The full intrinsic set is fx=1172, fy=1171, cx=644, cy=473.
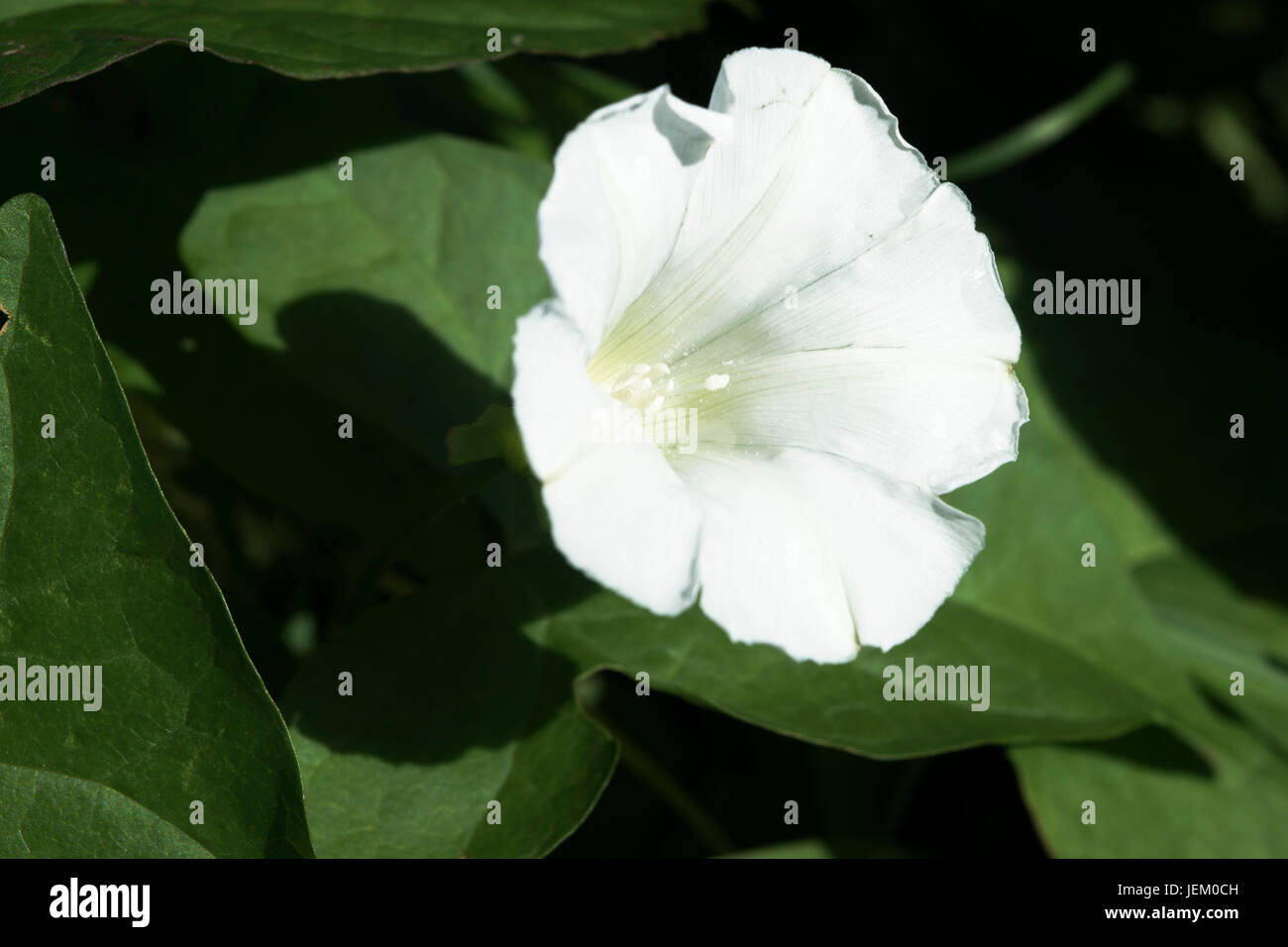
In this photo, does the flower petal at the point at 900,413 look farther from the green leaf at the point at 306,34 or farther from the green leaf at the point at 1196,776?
the green leaf at the point at 1196,776

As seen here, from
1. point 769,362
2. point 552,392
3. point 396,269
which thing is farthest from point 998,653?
point 396,269

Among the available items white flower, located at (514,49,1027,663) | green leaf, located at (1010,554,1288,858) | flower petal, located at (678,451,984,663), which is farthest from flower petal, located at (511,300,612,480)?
green leaf, located at (1010,554,1288,858)

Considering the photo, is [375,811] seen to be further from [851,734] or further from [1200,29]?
[1200,29]

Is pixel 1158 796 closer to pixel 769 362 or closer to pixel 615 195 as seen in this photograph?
pixel 769 362

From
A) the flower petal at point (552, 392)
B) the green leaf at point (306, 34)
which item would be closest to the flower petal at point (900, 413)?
the flower petal at point (552, 392)

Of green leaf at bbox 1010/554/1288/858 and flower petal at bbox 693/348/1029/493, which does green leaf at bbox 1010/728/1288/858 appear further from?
flower petal at bbox 693/348/1029/493
